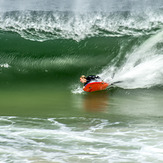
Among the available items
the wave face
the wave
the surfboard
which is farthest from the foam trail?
the wave

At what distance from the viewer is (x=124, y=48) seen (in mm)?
12641

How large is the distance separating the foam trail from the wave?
139 centimetres

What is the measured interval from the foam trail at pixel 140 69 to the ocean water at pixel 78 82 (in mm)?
30

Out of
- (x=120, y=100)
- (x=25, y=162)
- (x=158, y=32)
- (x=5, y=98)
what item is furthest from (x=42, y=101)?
(x=158, y=32)

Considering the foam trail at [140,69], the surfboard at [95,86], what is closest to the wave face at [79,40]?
the foam trail at [140,69]

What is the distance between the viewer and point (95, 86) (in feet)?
34.0

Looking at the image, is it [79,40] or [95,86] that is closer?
[95,86]

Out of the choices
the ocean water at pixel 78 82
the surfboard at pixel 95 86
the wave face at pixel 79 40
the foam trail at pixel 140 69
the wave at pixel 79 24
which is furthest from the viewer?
the wave at pixel 79 24

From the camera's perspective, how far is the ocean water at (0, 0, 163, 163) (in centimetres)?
524

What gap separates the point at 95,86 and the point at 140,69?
5.87 ft

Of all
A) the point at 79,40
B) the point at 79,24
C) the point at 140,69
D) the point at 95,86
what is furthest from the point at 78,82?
the point at 79,24

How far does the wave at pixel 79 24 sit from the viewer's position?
1358 cm

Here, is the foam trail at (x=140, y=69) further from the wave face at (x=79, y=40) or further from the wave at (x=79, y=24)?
the wave at (x=79, y=24)

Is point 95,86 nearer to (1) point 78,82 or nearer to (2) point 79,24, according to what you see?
(1) point 78,82
